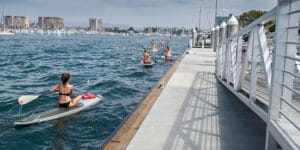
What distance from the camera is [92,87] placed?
55.0 feet

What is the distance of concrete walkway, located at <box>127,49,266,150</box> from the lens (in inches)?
209

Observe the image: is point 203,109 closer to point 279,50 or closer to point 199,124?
point 199,124

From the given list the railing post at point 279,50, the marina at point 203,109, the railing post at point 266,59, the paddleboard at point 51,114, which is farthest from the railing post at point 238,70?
the paddleboard at point 51,114

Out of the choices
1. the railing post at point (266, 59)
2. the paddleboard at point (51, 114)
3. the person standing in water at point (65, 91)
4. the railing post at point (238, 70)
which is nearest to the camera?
the railing post at point (266, 59)

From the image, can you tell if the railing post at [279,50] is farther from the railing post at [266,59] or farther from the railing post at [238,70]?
the railing post at [238,70]

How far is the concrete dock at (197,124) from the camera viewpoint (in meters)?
5.31

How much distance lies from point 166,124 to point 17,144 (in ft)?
12.7

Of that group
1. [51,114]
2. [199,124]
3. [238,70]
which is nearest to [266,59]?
[199,124]

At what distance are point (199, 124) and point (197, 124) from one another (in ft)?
0.12

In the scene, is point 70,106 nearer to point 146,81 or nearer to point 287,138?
point 287,138

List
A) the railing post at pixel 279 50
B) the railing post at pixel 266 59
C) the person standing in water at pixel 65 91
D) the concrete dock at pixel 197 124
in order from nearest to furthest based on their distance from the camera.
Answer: the railing post at pixel 279 50
the railing post at pixel 266 59
the concrete dock at pixel 197 124
the person standing in water at pixel 65 91

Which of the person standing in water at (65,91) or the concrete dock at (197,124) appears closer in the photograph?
the concrete dock at (197,124)

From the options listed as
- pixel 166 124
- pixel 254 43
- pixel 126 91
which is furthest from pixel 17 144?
pixel 126 91

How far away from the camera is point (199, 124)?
6.32 m
